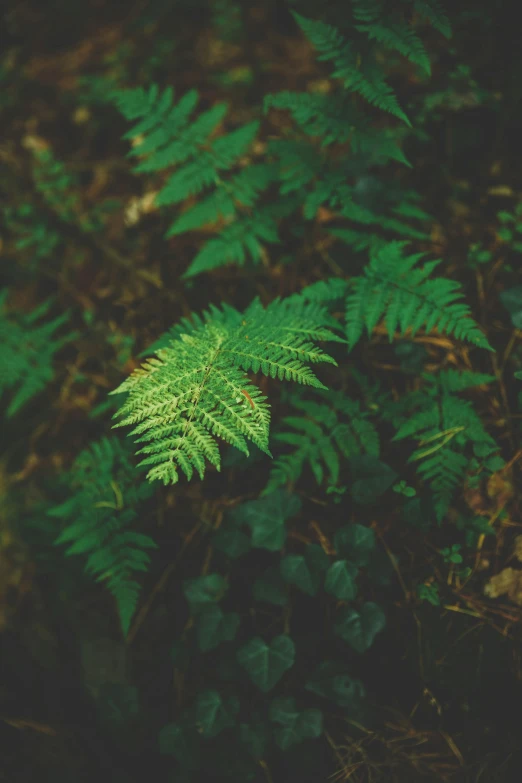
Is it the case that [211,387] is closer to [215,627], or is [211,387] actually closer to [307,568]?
[307,568]

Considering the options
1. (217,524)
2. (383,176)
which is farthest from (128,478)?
(383,176)

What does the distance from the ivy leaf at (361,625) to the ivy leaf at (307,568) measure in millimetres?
177

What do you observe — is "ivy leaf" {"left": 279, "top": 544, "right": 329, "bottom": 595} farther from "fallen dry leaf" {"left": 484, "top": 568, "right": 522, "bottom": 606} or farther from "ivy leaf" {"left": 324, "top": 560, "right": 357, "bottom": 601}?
"fallen dry leaf" {"left": 484, "top": 568, "right": 522, "bottom": 606}

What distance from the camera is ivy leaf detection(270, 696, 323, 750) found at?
6.75 ft

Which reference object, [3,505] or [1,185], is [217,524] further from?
[1,185]

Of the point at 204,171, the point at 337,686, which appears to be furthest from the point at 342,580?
the point at 204,171

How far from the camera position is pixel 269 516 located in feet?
7.42

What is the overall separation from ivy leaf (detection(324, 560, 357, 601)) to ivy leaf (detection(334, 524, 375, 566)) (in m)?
0.04

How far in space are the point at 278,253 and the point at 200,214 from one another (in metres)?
0.54

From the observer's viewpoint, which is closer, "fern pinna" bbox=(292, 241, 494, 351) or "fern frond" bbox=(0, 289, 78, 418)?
"fern pinna" bbox=(292, 241, 494, 351)

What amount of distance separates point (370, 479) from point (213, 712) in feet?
4.09

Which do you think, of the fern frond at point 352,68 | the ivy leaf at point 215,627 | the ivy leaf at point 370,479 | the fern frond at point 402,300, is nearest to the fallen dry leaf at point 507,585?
the ivy leaf at point 370,479

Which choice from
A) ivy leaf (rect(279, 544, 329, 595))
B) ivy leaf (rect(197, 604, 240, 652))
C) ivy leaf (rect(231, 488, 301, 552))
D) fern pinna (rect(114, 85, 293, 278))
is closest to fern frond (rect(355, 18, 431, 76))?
fern pinna (rect(114, 85, 293, 278))

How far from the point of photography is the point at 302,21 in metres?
2.38
